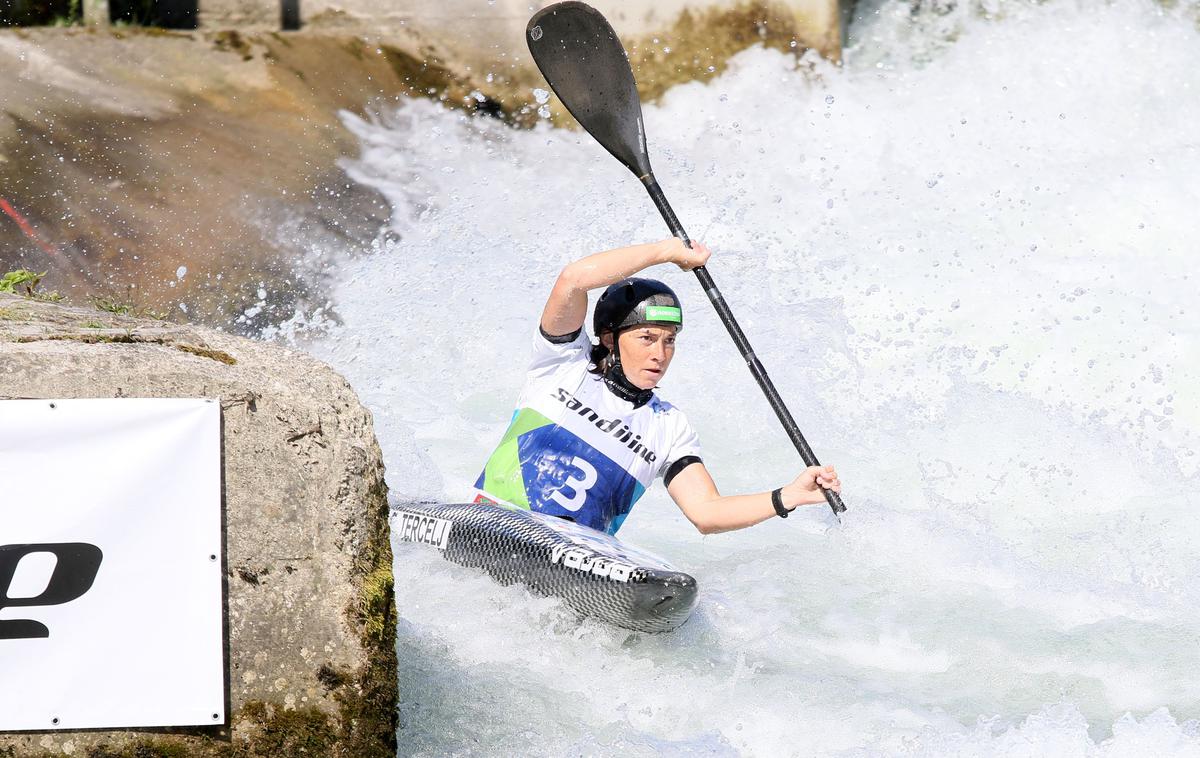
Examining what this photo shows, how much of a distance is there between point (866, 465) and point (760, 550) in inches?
49.0

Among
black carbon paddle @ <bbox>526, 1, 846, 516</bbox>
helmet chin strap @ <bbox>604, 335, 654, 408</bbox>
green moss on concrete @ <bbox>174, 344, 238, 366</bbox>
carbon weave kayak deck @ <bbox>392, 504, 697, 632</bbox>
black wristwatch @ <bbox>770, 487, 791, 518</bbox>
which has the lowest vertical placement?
carbon weave kayak deck @ <bbox>392, 504, 697, 632</bbox>

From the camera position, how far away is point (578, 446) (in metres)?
3.88

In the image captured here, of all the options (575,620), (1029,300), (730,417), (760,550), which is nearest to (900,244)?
(1029,300)

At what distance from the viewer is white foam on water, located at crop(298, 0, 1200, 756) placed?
3.34m

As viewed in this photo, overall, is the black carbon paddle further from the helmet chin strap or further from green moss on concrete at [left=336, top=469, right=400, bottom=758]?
green moss on concrete at [left=336, top=469, right=400, bottom=758]

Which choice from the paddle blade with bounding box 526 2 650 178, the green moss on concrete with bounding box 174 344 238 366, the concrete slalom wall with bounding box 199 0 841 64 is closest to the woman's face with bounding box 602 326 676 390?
the paddle blade with bounding box 526 2 650 178

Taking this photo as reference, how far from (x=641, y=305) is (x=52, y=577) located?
192 centimetres

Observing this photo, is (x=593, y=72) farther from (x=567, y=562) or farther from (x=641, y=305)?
(x=567, y=562)

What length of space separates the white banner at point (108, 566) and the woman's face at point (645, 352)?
163 centimetres

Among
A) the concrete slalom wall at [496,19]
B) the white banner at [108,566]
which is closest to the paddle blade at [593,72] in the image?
the white banner at [108,566]

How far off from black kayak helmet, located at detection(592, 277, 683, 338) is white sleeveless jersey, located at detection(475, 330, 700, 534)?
0.17 metres

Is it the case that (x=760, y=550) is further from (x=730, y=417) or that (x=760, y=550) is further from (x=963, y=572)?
(x=730, y=417)

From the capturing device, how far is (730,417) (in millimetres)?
6430

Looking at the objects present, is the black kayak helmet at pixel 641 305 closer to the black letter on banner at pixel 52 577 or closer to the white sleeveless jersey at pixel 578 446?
the white sleeveless jersey at pixel 578 446
